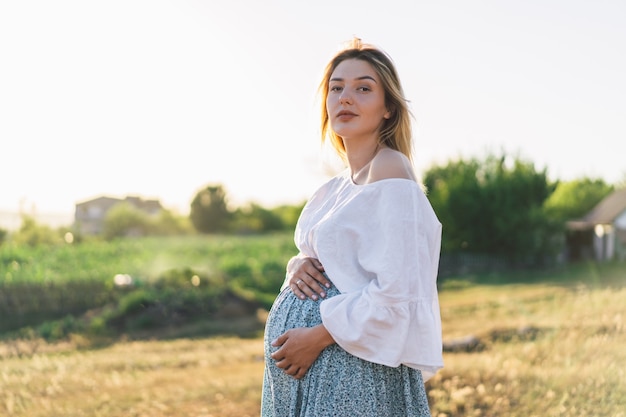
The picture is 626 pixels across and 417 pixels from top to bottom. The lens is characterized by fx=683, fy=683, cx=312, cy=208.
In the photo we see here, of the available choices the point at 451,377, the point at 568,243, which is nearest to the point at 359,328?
the point at 451,377

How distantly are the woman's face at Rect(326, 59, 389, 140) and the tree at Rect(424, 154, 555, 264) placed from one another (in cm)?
2751

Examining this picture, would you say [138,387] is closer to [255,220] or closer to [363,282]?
[363,282]

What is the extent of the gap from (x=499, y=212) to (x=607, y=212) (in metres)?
7.97

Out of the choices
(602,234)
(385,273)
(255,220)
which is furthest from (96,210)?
(385,273)

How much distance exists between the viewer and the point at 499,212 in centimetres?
2956

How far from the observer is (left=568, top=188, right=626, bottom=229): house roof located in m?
32.8

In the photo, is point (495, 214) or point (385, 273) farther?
point (495, 214)

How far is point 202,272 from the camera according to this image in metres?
22.4

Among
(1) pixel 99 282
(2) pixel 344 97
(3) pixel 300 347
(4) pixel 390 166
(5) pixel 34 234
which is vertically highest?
(2) pixel 344 97

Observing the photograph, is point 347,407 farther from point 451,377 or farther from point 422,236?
point 451,377

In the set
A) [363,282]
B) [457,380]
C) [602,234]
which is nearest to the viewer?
[363,282]

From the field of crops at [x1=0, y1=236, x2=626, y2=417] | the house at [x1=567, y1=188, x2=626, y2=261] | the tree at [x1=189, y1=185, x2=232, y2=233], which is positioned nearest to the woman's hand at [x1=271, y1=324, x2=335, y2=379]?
the field of crops at [x1=0, y1=236, x2=626, y2=417]

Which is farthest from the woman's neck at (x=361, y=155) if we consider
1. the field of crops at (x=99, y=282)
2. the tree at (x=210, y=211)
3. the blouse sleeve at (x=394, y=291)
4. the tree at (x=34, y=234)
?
the tree at (x=210, y=211)

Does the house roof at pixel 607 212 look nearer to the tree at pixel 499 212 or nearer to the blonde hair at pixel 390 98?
the tree at pixel 499 212
